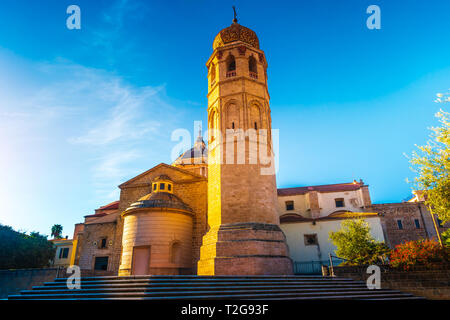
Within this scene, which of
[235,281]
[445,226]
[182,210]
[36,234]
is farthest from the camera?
[36,234]

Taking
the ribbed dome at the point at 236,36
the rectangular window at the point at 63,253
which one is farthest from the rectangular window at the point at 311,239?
the rectangular window at the point at 63,253

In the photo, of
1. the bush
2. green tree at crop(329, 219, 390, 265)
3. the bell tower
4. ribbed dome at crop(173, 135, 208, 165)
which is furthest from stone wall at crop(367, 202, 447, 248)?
ribbed dome at crop(173, 135, 208, 165)

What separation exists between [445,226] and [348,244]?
2004cm

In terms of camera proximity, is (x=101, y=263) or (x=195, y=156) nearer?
(x=101, y=263)

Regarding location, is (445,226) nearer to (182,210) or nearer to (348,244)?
(348,244)

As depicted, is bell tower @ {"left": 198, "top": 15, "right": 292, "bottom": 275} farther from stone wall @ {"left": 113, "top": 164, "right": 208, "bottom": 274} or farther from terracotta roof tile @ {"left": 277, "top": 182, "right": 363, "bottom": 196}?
terracotta roof tile @ {"left": 277, "top": 182, "right": 363, "bottom": 196}

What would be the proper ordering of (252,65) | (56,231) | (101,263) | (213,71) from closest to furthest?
(252,65), (213,71), (101,263), (56,231)

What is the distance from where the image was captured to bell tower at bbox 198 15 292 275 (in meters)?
13.5

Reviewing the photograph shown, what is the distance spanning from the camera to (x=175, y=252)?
59.1ft

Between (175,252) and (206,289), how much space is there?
946 centimetres

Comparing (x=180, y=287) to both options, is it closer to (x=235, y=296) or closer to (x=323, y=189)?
(x=235, y=296)

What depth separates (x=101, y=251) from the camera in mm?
23234

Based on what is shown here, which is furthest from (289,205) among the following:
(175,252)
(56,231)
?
(56,231)
